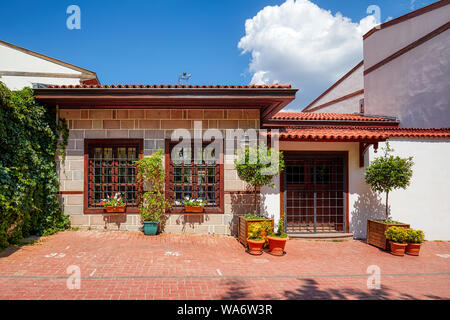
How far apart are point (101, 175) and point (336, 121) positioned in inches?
315

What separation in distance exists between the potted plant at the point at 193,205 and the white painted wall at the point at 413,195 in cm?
174

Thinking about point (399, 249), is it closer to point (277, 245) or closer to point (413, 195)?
point (413, 195)

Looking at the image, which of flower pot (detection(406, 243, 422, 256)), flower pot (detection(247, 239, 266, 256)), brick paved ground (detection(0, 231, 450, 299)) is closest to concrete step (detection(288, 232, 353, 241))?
brick paved ground (detection(0, 231, 450, 299))

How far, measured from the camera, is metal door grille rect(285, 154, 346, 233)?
7684 mm

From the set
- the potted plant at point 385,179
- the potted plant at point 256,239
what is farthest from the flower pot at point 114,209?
the potted plant at point 385,179

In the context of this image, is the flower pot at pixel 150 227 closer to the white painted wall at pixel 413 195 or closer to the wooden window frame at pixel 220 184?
the wooden window frame at pixel 220 184

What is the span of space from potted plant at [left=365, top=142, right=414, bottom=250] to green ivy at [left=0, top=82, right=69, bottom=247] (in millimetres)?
8047

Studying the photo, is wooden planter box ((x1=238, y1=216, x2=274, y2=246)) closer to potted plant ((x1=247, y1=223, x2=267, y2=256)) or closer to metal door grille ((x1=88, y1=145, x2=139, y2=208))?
potted plant ((x1=247, y1=223, x2=267, y2=256))

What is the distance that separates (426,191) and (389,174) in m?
1.96

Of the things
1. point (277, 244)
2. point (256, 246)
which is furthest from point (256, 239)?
point (277, 244)

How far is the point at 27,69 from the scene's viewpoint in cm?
1059

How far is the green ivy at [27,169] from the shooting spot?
5.32m

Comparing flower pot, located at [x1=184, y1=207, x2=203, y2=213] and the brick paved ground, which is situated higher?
flower pot, located at [x1=184, y1=207, x2=203, y2=213]
